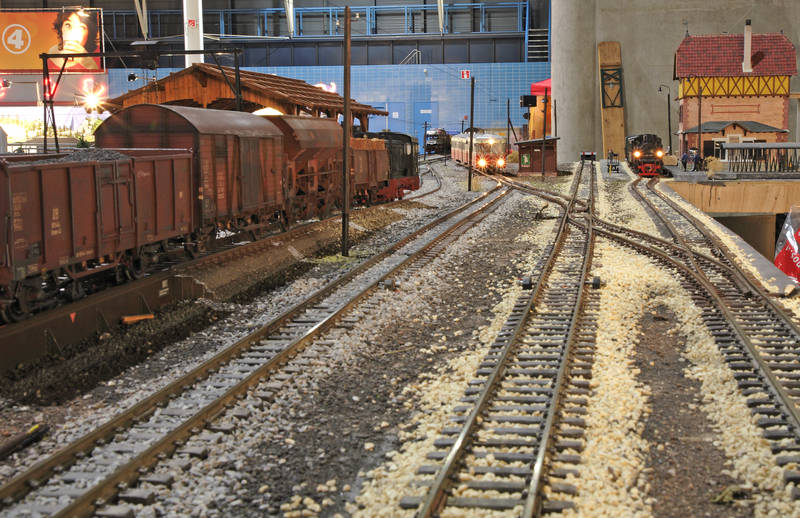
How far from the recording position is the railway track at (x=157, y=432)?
6.15 m

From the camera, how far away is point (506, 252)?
1883 cm

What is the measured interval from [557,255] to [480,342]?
769 cm

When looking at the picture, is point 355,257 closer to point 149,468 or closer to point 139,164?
point 139,164

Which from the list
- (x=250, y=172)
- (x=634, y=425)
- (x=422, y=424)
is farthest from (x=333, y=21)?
(x=634, y=425)

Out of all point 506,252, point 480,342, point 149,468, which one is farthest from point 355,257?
point 149,468

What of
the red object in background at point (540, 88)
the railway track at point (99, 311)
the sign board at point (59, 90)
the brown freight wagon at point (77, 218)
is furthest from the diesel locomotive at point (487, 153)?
the brown freight wagon at point (77, 218)

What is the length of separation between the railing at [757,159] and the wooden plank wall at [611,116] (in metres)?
22.5

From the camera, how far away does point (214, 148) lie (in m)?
15.6

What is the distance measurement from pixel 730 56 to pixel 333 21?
34290 mm

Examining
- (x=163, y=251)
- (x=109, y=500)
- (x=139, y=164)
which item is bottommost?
(x=109, y=500)

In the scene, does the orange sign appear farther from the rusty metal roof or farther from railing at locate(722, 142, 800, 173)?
railing at locate(722, 142, 800, 173)

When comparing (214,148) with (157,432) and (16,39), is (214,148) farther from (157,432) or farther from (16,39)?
(16,39)

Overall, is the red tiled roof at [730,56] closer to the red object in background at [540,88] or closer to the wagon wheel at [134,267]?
the red object in background at [540,88]

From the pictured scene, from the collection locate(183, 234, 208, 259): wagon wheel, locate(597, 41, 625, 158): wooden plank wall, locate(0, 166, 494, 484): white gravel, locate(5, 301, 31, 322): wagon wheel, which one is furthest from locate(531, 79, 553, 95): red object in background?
locate(5, 301, 31, 322): wagon wheel
